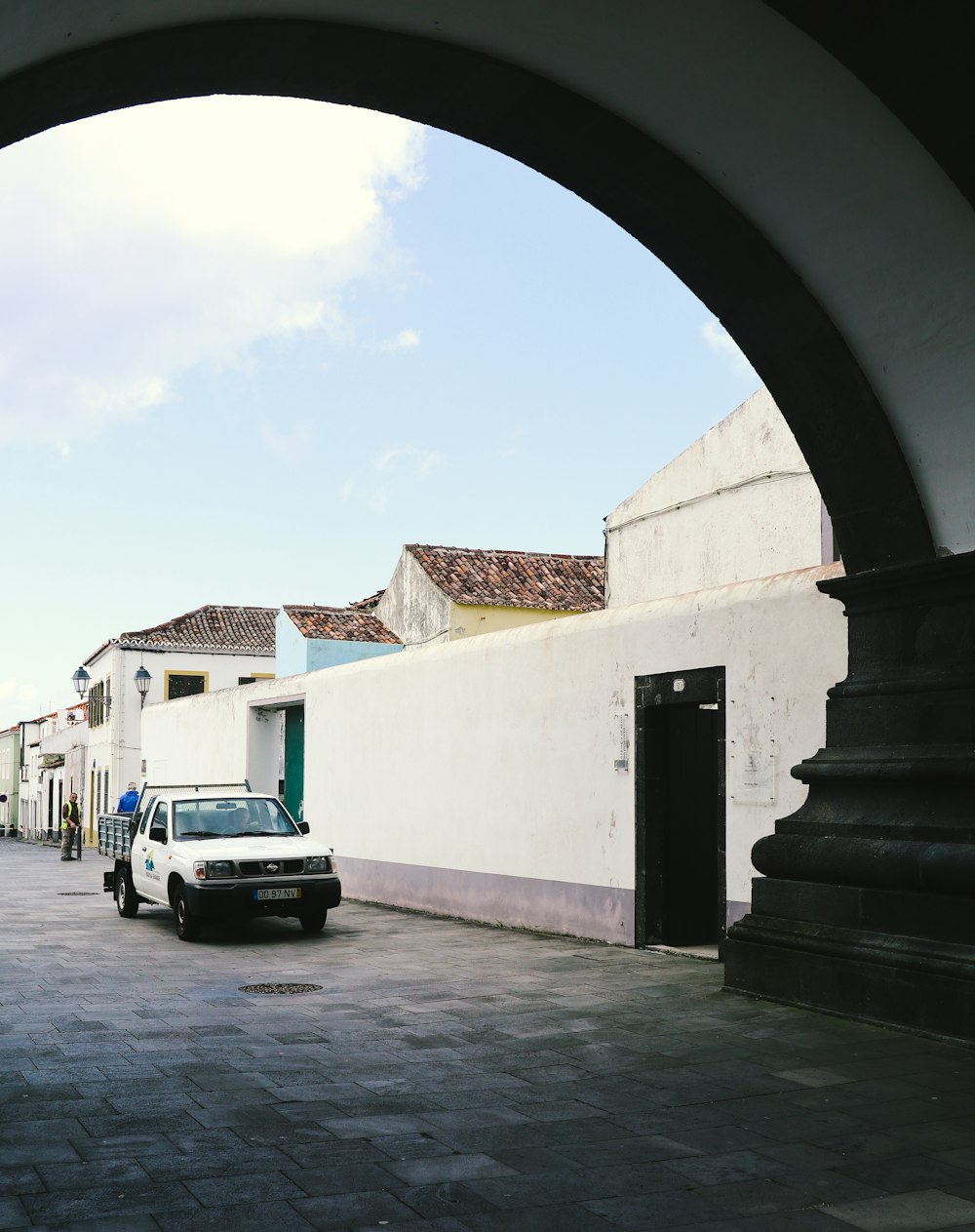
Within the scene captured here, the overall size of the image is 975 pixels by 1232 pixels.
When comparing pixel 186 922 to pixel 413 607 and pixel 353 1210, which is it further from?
pixel 413 607

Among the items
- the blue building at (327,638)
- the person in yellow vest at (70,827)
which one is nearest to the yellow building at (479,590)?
the blue building at (327,638)

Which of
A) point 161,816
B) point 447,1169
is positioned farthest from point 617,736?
point 447,1169

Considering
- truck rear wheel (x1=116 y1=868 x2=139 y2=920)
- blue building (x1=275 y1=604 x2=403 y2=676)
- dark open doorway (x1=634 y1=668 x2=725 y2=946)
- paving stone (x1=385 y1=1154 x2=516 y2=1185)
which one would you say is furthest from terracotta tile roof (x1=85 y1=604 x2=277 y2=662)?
paving stone (x1=385 y1=1154 x2=516 y2=1185)

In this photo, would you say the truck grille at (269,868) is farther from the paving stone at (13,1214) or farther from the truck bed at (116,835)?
the paving stone at (13,1214)

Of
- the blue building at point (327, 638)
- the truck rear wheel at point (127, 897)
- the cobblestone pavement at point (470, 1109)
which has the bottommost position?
the truck rear wheel at point (127, 897)

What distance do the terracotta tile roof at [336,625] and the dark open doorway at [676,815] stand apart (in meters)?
24.7

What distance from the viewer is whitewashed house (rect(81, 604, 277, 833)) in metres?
51.1

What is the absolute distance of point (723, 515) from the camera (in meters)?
21.7

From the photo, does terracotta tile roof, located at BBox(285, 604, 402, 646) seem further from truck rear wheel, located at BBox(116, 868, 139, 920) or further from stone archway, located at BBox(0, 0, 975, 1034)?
stone archway, located at BBox(0, 0, 975, 1034)

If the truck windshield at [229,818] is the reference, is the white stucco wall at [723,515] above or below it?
above

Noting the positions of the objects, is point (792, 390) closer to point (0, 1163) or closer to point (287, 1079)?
point (287, 1079)

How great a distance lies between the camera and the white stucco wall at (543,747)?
431 inches

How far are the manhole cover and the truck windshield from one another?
480 centimetres

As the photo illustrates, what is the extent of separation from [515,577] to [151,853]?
2145 centimetres
